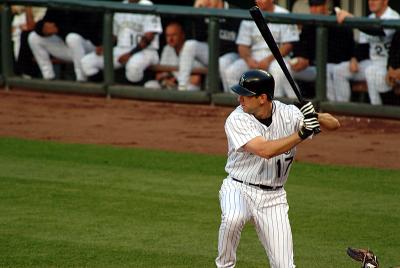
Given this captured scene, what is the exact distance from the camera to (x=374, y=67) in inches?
508

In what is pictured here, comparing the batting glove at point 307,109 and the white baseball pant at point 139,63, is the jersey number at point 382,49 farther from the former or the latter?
the batting glove at point 307,109

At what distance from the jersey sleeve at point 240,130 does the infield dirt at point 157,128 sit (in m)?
4.96

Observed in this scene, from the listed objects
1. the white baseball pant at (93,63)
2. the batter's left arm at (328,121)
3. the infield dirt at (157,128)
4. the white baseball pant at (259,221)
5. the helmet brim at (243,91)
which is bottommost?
the infield dirt at (157,128)

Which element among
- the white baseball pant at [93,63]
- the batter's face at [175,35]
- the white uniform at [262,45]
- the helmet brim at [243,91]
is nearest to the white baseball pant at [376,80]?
the white uniform at [262,45]

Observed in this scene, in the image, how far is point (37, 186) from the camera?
32.7 ft

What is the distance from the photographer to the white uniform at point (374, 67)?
42.2ft

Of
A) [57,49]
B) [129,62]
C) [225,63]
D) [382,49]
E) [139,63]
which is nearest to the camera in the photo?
[382,49]

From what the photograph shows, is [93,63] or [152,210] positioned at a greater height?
[93,63]

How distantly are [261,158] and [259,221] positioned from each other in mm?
365

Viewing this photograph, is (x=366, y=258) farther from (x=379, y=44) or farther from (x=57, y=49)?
(x=57, y=49)

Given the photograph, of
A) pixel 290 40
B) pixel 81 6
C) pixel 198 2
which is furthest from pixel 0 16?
pixel 290 40

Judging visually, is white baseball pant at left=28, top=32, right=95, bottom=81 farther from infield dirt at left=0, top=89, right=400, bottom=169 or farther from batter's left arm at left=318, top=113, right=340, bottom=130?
batter's left arm at left=318, top=113, right=340, bottom=130

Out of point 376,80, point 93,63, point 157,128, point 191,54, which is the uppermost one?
point 191,54

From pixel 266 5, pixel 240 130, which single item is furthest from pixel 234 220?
pixel 266 5
